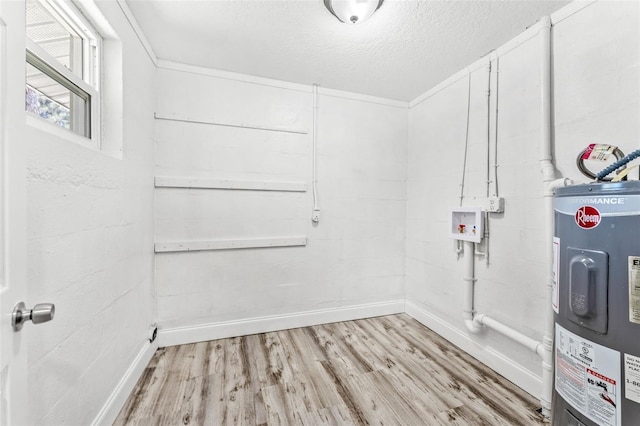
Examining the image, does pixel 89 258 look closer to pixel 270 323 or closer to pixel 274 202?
pixel 274 202

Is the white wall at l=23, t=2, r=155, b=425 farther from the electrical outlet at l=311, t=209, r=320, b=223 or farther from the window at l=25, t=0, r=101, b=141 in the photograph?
the electrical outlet at l=311, t=209, r=320, b=223

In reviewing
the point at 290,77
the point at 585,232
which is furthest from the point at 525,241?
the point at 290,77

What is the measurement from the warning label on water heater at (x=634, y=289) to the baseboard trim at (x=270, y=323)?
2170 mm

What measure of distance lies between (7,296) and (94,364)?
3.12ft

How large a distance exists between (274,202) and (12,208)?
1895 millimetres

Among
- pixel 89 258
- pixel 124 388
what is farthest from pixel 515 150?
pixel 124 388

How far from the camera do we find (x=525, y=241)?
177 centimetres

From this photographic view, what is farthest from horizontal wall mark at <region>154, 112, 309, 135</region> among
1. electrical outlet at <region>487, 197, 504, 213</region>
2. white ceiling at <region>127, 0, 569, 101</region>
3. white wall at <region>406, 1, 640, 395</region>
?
electrical outlet at <region>487, 197, 504, 213</region>

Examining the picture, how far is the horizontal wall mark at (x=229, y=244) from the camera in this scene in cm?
222

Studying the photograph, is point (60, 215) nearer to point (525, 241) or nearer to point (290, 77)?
point (290, 77)

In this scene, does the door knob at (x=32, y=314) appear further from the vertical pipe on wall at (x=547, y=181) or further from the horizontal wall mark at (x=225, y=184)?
the vertical pipe on wall at (x=547, y=181)

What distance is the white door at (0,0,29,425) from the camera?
0.62 metres

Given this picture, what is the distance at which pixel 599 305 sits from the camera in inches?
36.7

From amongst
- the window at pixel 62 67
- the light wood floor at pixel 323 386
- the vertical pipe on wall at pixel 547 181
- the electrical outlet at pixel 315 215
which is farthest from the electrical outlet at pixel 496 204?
the window at pixel 62 67
